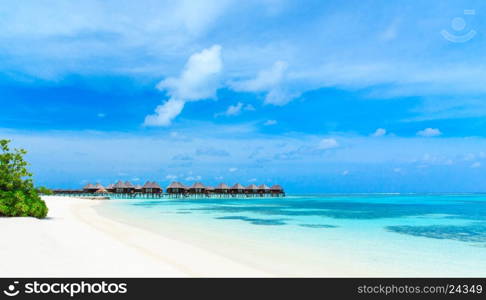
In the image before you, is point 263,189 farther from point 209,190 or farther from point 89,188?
point 89,188

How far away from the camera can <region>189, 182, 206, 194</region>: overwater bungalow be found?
56156 millimetres

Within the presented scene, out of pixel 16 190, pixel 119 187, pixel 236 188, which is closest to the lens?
pixel 16 190

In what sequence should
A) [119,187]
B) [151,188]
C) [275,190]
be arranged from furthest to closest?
[275,190] → [119,187] → [151,188]

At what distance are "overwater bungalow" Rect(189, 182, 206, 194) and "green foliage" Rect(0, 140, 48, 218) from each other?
42693 millimetres

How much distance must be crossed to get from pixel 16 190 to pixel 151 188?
42.0m

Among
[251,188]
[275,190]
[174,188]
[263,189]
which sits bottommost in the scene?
[275,190]

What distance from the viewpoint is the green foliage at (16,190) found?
1206cm

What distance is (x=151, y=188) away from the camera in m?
54.0

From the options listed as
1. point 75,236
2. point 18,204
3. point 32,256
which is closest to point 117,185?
point 18,204

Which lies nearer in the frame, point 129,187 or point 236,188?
point 129,187

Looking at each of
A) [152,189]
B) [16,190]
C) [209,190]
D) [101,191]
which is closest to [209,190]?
[209,190]

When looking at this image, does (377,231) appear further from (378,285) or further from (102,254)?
(102,254)

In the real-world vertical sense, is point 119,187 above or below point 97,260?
above

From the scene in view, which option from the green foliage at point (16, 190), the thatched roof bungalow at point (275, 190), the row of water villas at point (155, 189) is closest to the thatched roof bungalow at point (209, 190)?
the row of water villas at point (155, 189)
